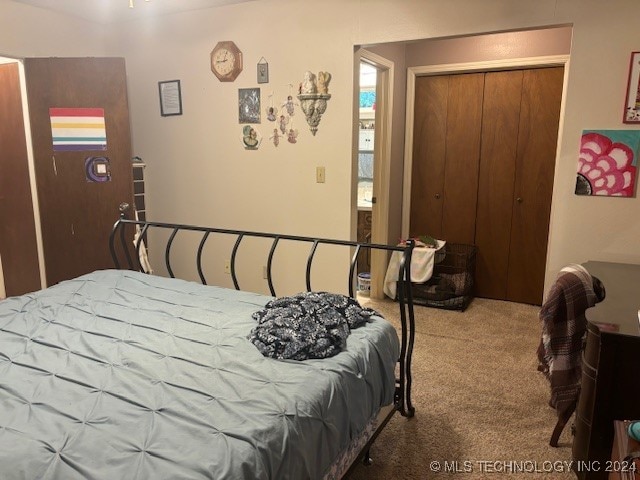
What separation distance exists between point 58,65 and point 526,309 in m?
4.15

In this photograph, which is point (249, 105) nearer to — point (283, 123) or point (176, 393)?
point (283, 123)

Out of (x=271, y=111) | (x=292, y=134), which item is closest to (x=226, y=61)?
(x=271, y=111)

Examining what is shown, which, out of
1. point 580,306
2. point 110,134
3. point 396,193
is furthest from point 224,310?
point 396,193

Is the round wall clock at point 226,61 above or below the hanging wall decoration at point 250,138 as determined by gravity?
above

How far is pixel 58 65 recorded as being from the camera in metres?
3.52

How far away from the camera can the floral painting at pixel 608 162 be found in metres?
2.56

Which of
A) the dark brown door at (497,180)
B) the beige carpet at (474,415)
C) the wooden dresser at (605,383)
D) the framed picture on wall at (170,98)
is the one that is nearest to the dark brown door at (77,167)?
the framed picture on wall at (170,98)

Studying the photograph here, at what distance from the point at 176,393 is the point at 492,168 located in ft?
11.3

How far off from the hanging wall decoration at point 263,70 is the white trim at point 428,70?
142 cm

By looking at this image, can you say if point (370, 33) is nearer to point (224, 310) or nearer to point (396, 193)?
point (396, 193)

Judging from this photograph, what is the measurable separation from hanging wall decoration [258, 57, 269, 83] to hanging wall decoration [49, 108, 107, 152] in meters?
1.27

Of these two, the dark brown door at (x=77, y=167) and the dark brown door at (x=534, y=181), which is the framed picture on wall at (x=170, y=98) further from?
the dark brown door at (x=534, y=181)

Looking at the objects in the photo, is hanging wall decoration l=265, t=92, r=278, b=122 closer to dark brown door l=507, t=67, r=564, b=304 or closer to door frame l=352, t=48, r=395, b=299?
door frame l=352, t=48, r=395, b=299

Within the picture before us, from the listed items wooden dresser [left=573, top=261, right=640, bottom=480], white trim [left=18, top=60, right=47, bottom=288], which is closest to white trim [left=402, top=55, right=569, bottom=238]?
wooden dresser [left=573, top=261, right=640, bottom=480]
